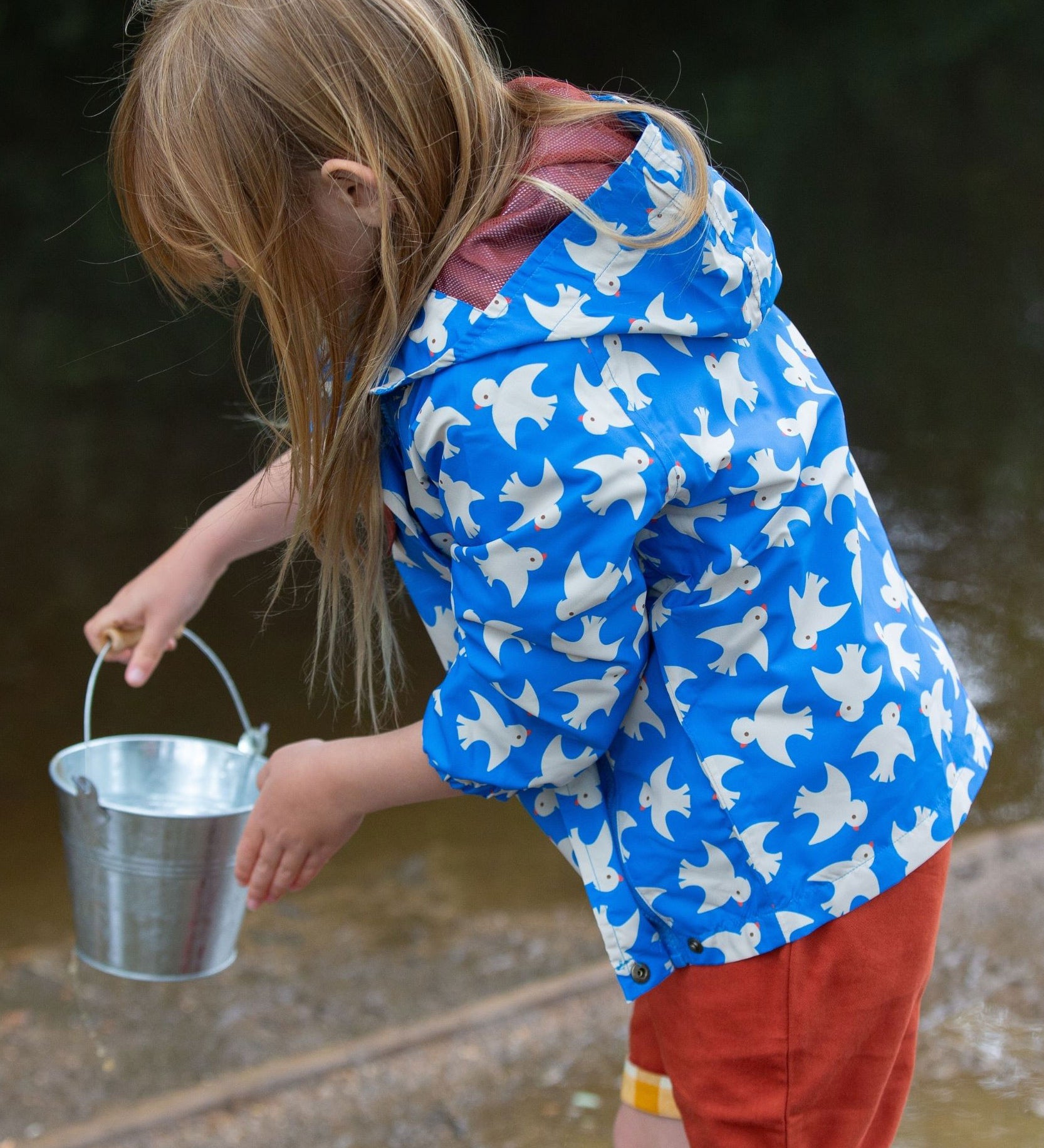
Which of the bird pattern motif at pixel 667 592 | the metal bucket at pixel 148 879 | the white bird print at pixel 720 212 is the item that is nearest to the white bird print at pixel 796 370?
the bird pattern motif at pixel 667 592

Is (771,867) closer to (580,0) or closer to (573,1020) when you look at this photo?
(573,1020)

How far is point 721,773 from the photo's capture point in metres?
1.01

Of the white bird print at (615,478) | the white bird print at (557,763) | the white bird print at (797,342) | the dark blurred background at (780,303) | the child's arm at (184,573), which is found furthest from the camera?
the dark blurred background at (780,303)

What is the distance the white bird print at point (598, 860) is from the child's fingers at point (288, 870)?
23 cm

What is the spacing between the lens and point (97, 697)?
2957 mm

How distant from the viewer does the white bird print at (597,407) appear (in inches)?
35.5

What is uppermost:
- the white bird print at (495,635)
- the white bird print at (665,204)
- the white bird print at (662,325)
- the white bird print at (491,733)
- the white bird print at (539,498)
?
the white bird print at (665,204)

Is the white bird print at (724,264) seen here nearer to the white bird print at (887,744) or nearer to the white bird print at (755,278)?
the white bird print at (755,278)

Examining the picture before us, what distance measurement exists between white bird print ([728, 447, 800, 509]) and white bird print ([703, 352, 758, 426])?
3 centimetres

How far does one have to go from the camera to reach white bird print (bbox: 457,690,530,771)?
0.98 meters

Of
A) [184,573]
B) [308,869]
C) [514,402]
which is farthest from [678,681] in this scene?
[184,573]

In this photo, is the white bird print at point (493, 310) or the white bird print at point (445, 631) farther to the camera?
the white bird print at point (445, 631)

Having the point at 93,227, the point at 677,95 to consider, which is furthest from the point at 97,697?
the point at 677,95

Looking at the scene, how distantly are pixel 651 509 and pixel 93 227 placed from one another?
492 centimetres
